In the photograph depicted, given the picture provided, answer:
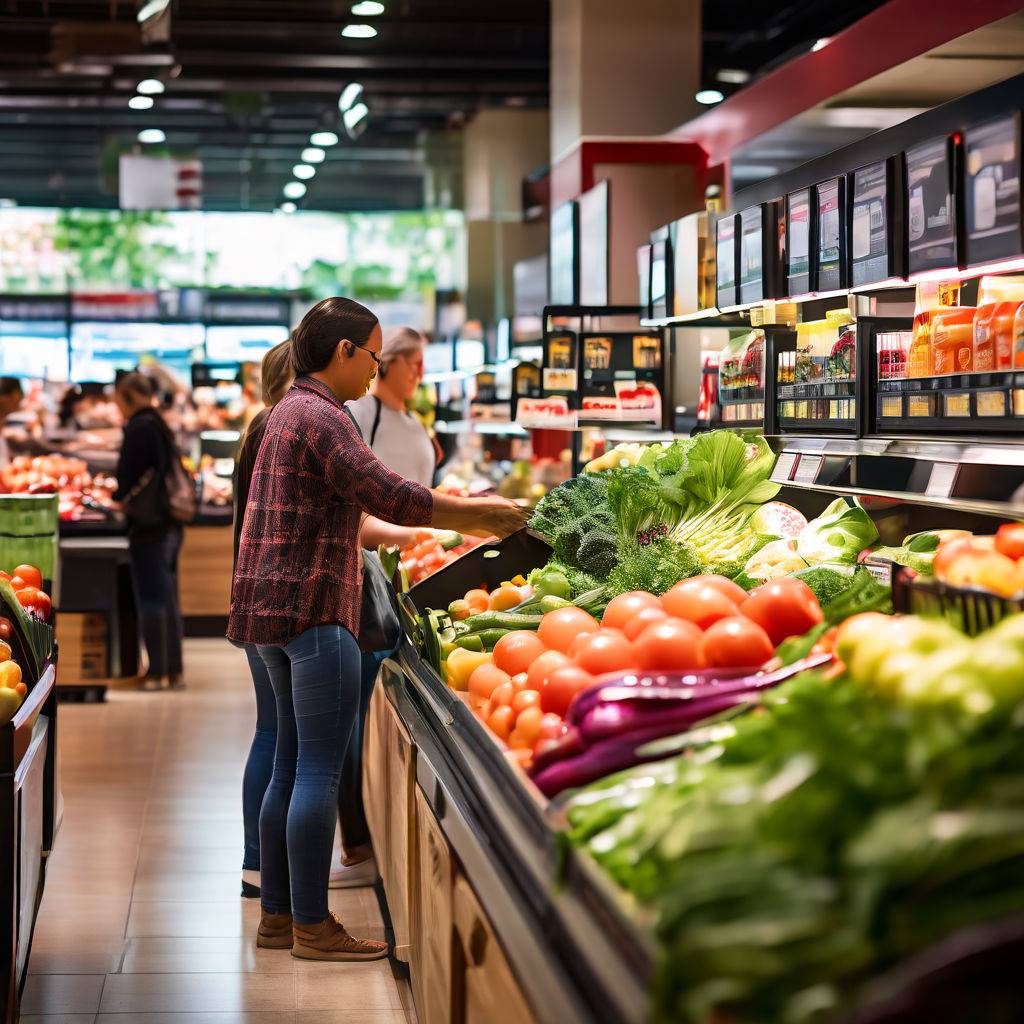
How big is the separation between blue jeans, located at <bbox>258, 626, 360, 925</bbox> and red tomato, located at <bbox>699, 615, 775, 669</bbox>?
63.1 inches

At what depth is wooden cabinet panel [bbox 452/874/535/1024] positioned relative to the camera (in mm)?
2105

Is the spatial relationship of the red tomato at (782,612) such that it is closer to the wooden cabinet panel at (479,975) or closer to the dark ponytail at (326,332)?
the wooden cabinet panel at (479,975)

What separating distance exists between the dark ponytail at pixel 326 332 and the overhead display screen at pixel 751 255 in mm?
1389

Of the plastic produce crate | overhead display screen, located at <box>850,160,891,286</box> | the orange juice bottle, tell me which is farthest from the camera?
overhead display screen, located at <box>850,160,891,286</box>

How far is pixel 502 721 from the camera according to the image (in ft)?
9.05

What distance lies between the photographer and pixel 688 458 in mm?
4113

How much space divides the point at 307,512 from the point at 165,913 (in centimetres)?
165

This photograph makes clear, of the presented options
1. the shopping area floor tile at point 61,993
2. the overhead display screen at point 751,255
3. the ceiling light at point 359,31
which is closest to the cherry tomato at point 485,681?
the shopping area floor tile at point 61,993

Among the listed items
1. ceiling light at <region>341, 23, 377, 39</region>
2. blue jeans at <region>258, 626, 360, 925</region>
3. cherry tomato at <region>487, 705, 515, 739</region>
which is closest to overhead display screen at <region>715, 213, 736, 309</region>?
blue jeans at <region>258, 626, 360, 925</region>

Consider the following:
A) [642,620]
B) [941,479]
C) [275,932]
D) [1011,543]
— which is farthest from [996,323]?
[275,932]

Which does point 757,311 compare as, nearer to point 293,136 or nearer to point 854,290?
point 854,290

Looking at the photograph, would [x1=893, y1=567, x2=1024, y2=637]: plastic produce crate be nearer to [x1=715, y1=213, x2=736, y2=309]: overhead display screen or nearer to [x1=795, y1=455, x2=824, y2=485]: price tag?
[x1=795, y1=455, x2=824, y2=485]: price tag

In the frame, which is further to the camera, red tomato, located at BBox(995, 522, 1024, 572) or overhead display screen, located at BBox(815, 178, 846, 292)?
overhead display screen, located at BBox(815, 178, 846, 292)

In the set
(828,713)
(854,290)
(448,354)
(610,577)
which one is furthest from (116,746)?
(448,354)
